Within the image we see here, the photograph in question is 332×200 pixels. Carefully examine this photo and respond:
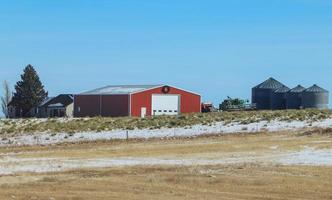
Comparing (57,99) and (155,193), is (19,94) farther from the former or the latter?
(155,193)

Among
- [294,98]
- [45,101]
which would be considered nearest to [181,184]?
[294,98]

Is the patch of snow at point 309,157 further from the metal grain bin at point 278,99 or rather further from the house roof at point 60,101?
the house roof at point 60,101

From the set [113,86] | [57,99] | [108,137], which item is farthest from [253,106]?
[108,137]

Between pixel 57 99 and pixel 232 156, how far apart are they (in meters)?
91.4

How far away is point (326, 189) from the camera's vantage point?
18688 mm

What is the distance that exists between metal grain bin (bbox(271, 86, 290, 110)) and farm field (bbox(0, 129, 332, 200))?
7150cm

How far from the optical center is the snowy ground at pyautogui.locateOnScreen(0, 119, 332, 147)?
4644cm

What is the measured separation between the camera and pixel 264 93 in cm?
10812

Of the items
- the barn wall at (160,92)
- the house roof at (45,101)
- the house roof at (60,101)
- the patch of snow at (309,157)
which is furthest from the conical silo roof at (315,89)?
the patch of snow at (309,157)

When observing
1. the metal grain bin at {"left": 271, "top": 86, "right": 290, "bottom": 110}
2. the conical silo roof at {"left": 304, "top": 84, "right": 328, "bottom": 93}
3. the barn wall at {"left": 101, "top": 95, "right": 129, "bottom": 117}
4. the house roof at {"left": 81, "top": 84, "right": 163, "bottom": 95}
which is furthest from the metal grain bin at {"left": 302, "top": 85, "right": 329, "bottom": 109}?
the barn wall at {"left": 101, "top": 95, "right": 129, "bottom": 117}

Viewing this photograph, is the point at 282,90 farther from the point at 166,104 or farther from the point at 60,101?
the point at 60,101

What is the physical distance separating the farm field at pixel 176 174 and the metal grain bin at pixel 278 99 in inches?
2815

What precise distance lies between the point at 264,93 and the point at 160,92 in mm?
17914

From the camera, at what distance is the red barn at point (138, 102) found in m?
94.7
